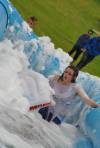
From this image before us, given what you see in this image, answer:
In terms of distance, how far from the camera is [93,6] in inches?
643

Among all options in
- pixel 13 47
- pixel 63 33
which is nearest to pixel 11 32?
pixel 13 47

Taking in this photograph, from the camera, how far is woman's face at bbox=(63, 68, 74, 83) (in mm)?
5703

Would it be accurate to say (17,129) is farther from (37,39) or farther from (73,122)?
(37,39)

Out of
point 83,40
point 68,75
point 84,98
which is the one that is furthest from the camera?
point 83,40

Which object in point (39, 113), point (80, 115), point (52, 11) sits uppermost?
point (52, 11)

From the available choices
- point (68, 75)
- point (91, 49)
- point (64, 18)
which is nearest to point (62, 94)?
point (68, 75)

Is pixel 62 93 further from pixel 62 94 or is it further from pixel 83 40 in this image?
pixel 83 40

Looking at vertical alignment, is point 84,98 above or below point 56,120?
above

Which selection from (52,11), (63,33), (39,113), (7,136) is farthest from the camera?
(52,11)

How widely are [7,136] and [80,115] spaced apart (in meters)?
1.92

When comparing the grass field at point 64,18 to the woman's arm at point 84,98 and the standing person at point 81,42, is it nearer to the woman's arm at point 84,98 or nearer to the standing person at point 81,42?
the standing person at point 81,42

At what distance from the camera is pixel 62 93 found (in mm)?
5793

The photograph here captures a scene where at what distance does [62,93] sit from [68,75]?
0.22m

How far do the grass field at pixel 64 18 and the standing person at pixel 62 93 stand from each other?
4.19 meters
